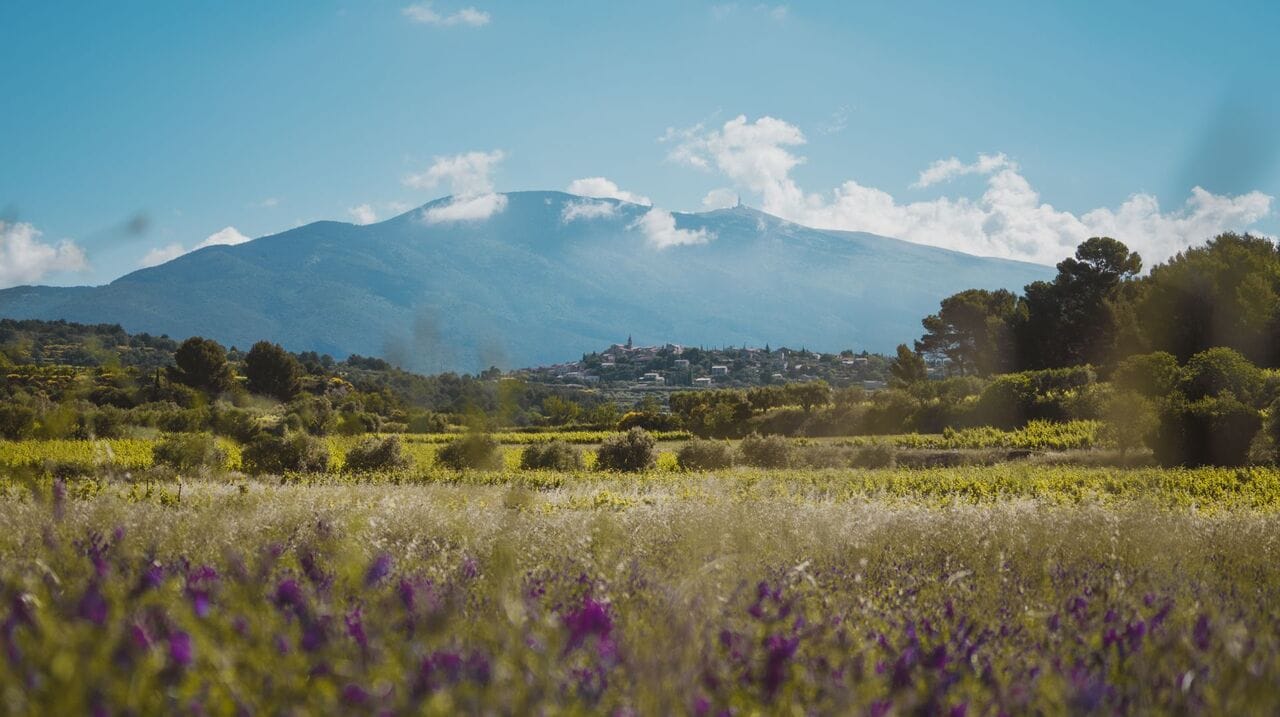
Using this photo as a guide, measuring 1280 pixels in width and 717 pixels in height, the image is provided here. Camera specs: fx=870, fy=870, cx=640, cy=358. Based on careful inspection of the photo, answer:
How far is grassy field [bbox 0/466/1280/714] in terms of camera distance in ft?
7.27

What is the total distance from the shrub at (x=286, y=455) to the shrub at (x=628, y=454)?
7.24m

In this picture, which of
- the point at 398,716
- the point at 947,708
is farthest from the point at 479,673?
the point at 947,708

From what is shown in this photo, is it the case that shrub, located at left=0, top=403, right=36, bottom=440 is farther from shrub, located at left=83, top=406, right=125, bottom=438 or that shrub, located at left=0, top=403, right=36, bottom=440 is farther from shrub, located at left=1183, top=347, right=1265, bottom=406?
shrub, located at left=1183, top=347, right=1265, bottom=406

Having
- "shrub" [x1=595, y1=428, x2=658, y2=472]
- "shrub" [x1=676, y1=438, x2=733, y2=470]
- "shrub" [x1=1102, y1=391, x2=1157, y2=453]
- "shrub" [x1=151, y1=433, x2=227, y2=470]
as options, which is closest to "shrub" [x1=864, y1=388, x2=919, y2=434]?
"shrub" [x1=676, y1=438, x2=733, y2=470]

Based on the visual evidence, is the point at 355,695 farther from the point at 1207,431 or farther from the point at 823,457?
the point at 823,457

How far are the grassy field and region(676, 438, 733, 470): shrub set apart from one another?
51.8 feet

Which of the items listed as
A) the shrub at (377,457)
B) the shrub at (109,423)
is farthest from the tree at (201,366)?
the shrub at (377,457)

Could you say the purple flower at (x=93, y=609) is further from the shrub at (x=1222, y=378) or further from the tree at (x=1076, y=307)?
the tree at (x=1076, y=307)

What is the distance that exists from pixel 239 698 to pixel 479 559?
364 centimetres

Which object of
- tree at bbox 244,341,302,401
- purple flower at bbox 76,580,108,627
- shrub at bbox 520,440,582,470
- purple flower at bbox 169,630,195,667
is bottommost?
shrub at bbox 520,440,582,470

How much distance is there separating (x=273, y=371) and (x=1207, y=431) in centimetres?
4143

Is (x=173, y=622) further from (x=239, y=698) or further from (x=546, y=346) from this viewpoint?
(x=546, y=346)

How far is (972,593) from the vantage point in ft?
15.0

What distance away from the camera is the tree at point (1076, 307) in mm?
52344
